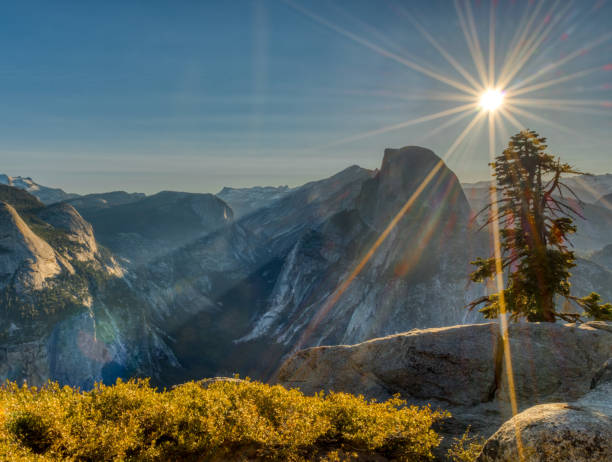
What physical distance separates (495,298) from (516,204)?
4.90m

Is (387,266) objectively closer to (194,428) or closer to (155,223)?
(194,428)

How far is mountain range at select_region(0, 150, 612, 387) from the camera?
55094mm

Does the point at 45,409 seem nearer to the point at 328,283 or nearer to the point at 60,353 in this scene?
the point at 60,353

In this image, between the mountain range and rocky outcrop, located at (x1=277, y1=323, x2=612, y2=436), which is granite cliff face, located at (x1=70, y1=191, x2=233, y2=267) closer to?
the mountain range

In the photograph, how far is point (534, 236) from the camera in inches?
594

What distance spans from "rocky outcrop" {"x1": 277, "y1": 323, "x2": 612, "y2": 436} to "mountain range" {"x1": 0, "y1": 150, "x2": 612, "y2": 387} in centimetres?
4425

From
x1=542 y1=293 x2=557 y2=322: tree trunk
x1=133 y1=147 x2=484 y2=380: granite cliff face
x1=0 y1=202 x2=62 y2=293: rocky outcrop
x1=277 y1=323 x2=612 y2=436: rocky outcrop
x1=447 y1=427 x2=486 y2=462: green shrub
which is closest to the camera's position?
x1=447 y1=427 x2=486 y2=462: green shrub

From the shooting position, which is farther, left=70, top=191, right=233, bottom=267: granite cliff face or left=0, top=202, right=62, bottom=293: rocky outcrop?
left=70, top=191, right=233, bottom=267: granite cliff face

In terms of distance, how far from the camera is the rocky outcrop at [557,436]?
3945 millimetres

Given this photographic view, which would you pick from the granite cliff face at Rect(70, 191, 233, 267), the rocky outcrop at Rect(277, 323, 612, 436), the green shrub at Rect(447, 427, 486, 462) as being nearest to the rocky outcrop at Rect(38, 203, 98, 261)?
the granite cliff face at Rect(70, 191, 233, 267)

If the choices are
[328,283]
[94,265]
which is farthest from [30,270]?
[328,283]

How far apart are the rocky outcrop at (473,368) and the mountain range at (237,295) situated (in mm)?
44247

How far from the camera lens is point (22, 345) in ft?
169

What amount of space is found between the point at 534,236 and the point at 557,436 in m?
13.5
